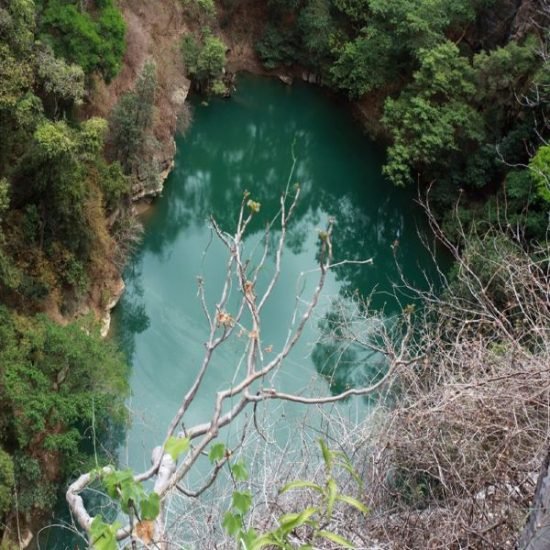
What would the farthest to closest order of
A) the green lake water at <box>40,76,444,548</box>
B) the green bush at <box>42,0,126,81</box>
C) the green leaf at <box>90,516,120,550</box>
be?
1. the green bush at <box>42,0,126,81</box>
2. the green lake water at <box>40,76,444,548</box>
3. the green leaf at <box>90,516,120,550</box>

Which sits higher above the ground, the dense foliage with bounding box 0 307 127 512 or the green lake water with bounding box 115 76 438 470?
the green lake water with bounding box 115 76 438 470

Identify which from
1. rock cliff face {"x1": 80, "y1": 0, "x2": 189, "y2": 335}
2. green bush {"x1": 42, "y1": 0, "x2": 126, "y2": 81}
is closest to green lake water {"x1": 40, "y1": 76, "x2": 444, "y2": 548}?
rock cliff face {"x1": 80, "y1": 0, "x2": 189, "y2": 335}

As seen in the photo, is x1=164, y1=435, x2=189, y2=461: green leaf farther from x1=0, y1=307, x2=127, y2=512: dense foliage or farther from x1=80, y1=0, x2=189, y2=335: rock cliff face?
x1=80, y1=0, x2=189, y2=335: rock cliff face

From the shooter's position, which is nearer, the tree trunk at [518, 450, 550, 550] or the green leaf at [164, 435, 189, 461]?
the green leaf at [164, 435, 189, 461]

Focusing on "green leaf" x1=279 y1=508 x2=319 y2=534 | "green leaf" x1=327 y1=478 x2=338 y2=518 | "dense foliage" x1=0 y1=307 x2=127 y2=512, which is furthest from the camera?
"dense foliage" x1=0 y1=307 x2=127 y2=512

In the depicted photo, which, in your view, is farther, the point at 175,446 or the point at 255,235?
the point at 255,235

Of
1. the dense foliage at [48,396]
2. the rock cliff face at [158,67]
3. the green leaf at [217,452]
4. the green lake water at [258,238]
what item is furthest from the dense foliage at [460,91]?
the green leaf at [217,452]

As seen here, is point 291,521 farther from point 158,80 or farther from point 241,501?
point 158,80

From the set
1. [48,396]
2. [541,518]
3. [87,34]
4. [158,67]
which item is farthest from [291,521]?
[158,67]

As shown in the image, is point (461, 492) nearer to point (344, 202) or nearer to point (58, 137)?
point (58, 137)

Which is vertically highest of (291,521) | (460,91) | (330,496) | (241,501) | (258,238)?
(460,91)
